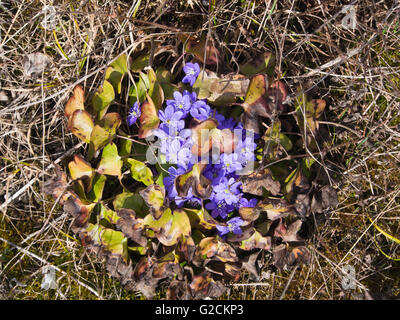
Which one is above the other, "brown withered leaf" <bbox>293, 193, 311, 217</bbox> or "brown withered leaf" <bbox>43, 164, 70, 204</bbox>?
"brown withered leaf" <bbox>43, 164, 70, 204</bbox>

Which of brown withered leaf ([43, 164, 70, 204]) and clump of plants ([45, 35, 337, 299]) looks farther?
brown withered leaf ([43, 164, 70, 204])

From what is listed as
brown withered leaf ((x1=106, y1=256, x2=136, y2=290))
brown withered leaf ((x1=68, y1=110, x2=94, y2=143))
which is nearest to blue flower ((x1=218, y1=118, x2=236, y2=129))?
brown withered leaf ((x1=68, y1=110, x2=94, y2=143))

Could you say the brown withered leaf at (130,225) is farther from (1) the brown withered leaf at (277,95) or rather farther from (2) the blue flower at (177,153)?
(1) the brown withered leaf at (277,95)

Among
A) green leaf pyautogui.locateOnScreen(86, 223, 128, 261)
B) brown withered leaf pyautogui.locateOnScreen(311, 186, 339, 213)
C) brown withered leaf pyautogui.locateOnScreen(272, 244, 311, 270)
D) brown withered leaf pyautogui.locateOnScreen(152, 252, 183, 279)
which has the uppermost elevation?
brown withered leaf pyautogui.locateOnScreen(311, 186, 339, 213)

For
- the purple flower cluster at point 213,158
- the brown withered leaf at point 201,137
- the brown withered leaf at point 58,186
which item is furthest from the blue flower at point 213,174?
the brown withered leaf at point 58,186

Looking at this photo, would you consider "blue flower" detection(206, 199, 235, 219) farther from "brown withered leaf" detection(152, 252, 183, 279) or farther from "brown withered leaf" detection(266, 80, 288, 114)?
"brown withered leaf" detection(266, 80, 288, 114)

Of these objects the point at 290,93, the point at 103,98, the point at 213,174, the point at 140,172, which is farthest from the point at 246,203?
the point at 103,98
